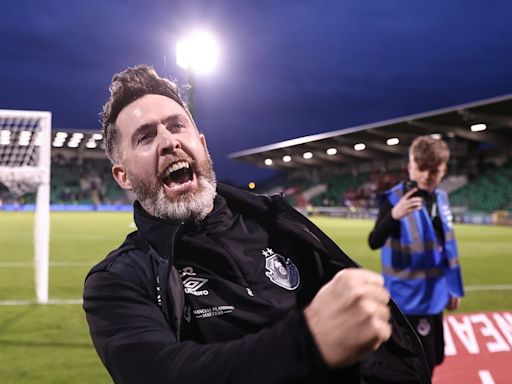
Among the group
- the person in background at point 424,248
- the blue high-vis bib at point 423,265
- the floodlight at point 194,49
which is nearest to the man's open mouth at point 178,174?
the person in background at point 424,248

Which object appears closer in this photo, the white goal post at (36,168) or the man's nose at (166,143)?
the man's nose at (166,143)

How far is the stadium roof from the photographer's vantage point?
32.7m

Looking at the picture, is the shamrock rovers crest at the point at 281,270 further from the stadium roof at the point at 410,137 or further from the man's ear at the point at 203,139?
the stadium roof at the point at 410,137

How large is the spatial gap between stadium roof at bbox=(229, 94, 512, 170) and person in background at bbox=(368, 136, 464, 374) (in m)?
27.6

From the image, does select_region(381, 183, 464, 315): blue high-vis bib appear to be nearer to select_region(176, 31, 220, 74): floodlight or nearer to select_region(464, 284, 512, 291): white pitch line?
select_region(176, 31, 220, 74): floodlight

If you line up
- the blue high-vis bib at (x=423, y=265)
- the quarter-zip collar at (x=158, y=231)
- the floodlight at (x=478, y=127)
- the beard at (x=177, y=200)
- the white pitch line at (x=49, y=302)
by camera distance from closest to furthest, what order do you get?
the quarter-zip collar at (x=158, y=231) → the beard at (x=177, y=200) → the blue high-vis bib at (x=423, y=265) → the white pitch line at (x=49, y=302) → the floodlight at (x=478, y=127)

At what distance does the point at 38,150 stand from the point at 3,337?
3.25m

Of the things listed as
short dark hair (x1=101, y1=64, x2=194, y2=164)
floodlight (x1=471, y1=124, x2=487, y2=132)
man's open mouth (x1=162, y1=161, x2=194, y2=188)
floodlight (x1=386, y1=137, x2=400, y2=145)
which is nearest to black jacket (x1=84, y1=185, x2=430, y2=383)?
man's open mouth (x1=162, y1=161, x2=194, y2=188)

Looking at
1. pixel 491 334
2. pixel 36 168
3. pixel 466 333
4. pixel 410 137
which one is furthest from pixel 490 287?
pixel 410 137

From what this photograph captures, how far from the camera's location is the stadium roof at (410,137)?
32.7 meters

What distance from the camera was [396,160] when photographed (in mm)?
49844

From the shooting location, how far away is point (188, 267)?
60.9 inches

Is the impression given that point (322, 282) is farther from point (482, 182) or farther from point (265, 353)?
point (482, 182)

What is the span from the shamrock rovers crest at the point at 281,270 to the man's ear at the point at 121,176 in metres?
0.49
